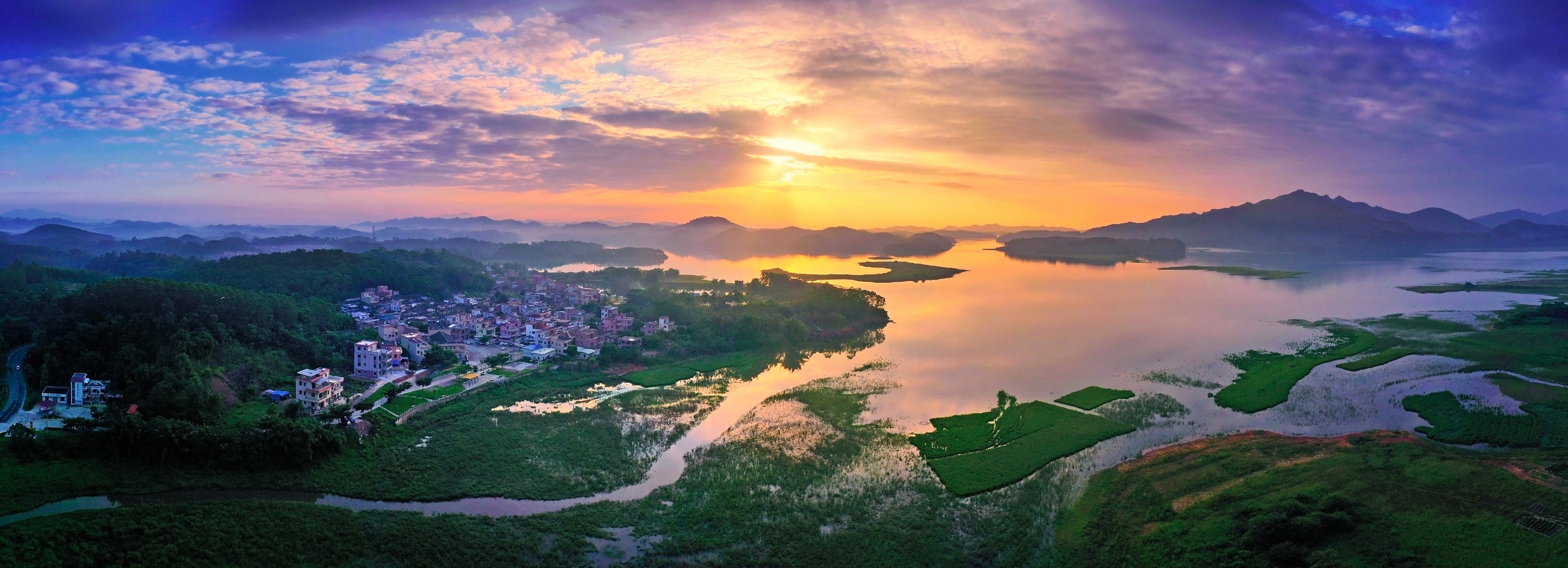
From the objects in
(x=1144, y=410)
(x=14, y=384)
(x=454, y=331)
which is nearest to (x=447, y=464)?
(x=14, y=384)

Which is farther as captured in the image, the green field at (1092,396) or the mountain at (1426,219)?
the mountain at (1426,219)

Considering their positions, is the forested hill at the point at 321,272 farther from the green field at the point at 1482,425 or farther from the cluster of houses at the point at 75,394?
the green field at the point at 1482,425

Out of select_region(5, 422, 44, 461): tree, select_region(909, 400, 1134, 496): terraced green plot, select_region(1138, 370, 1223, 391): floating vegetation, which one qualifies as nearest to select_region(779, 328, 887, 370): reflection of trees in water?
select_region(909, 400, 1134, 496): terraced green plot

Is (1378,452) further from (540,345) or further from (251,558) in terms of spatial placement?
(540,345)

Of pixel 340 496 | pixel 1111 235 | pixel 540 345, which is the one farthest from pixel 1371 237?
pixel 340 496

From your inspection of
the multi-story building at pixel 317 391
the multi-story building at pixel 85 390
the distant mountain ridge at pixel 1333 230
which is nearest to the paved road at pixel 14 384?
the multi-story building at pixel 85 390
